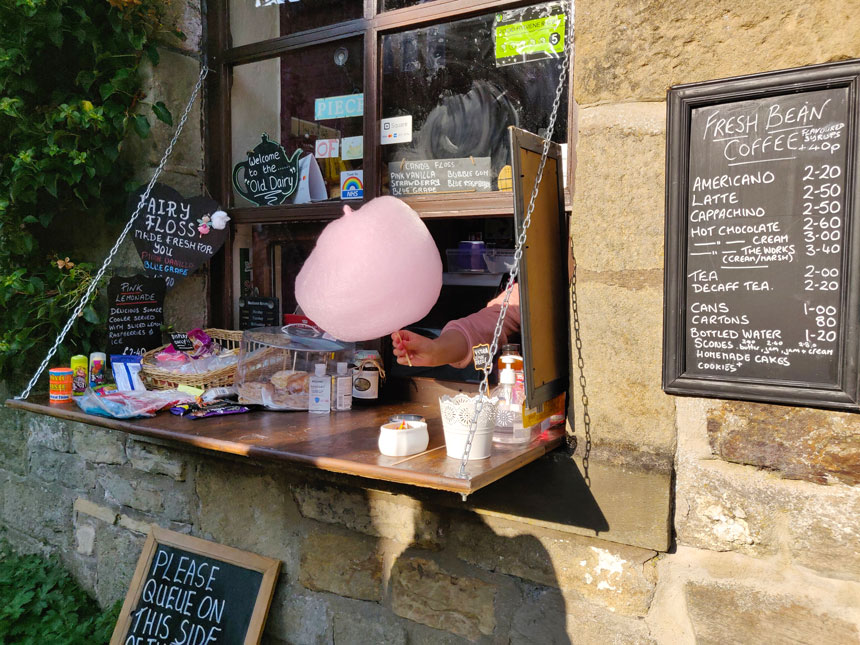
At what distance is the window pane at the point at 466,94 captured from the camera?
2318 mm

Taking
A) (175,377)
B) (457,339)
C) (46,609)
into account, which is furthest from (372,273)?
(46,609)

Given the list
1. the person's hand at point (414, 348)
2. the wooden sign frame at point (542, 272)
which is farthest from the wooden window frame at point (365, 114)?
the person's hand at point (414, 348)

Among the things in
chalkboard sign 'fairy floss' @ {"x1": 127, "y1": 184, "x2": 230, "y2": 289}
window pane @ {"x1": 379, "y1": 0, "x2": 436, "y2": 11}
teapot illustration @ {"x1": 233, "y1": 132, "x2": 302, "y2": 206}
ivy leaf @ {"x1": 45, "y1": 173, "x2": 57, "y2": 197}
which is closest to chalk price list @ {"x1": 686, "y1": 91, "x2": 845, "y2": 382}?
window pane @ {"x1": 379, "y1": 0, "x2": 436, "y2": 11}

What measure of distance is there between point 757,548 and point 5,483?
11.6ft

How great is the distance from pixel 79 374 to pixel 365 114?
4.90 ft

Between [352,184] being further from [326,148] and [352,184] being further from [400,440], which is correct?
[400,440]

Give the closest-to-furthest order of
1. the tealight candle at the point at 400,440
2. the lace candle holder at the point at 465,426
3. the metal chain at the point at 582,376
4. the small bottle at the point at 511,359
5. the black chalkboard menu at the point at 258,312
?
the lace candle holder at the point at 465,426 < the tealight candle at the point at 400,440 < the metal chain at the point at 582,376 < the small bottle at the point at 511,359 < the black chalkboard menu at the point at 258,312

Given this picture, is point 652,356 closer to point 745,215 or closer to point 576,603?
point 745,215

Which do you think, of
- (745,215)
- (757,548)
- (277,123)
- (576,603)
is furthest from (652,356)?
(277,123)

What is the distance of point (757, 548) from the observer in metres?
1.82

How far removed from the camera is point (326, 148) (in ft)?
9.29

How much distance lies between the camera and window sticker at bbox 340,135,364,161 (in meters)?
2.73

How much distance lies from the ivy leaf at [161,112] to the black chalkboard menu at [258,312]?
808mm

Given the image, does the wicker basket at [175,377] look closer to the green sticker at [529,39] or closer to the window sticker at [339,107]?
the window sticker at [339,107]
